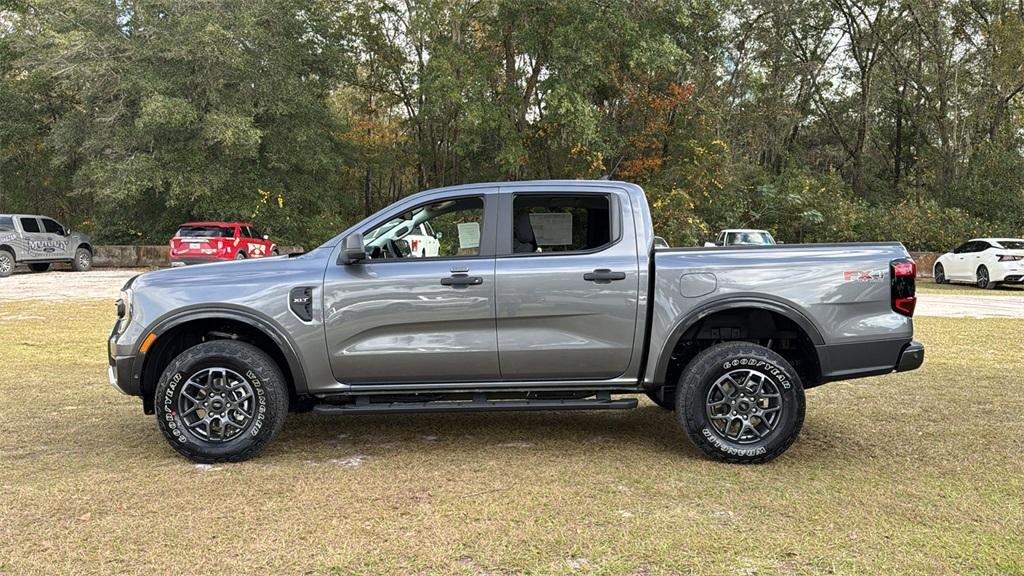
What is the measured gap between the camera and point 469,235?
5215 millimetres

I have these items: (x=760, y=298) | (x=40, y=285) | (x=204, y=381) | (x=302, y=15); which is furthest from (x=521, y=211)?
(x=302, y=15)

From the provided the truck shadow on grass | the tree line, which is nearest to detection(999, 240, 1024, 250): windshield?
the tree line

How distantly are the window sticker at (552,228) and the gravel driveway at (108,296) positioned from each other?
10.5m

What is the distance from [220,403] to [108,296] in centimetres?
1297

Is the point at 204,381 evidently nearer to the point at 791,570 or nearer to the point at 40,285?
the point at 791,570

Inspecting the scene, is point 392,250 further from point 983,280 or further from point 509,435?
point 983,280

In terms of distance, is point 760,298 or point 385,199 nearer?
point 760,298

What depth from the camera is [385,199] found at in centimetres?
4728

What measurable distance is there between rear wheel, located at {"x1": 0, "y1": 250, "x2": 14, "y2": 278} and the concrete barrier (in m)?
6.54

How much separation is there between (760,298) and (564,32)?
23.6 metres

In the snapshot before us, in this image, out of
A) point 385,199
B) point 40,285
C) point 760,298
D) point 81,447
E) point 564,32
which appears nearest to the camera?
point 760,298

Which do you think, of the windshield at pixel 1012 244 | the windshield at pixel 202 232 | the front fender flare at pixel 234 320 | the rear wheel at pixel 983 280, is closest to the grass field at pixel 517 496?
the front fender flare at pixel 234 320

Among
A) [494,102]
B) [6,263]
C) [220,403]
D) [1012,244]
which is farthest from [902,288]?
[494,102]

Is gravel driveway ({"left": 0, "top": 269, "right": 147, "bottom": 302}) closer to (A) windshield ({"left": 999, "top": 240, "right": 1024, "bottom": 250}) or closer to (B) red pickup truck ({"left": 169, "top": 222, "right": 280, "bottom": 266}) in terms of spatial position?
(B) red pickup truck ({"left": 169, "top": 222, "right": 280, "bottom": 266})
